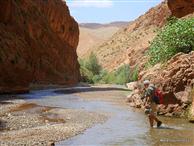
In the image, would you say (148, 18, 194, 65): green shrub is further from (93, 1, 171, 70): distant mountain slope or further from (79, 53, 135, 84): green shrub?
(93, 1, 171, 70): distant mountain slope

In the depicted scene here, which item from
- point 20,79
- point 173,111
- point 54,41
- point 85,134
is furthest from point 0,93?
point 54,41

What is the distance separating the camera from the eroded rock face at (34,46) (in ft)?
151

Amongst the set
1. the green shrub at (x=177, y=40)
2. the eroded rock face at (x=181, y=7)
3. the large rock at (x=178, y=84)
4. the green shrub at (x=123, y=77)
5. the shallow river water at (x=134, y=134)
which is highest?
the eroded rock face at (x=181, y=7)

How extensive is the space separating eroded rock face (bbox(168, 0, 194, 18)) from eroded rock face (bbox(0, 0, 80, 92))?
56.3 ft

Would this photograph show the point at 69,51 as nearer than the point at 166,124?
No

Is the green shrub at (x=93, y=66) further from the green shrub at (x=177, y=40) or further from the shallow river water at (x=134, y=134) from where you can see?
the shallow river water at (x=134, y=134)

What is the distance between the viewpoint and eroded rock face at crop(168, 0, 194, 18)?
2146 inches

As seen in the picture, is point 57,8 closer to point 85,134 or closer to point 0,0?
point 0,0

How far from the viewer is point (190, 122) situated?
68.7 feet

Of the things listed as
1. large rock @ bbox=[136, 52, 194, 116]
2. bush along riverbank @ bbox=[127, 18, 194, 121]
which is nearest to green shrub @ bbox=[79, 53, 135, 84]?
bush along riverbank @ bbox=[127, 18, 194, 121]

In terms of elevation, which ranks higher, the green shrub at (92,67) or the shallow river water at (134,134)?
the shallow river water at (134,134)

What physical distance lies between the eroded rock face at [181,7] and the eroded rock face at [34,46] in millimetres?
17162

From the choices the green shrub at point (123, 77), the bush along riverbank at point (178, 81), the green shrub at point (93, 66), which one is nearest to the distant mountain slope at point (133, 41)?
the green shrub at point (93, 66)

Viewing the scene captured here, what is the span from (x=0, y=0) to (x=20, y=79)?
29.8ft
